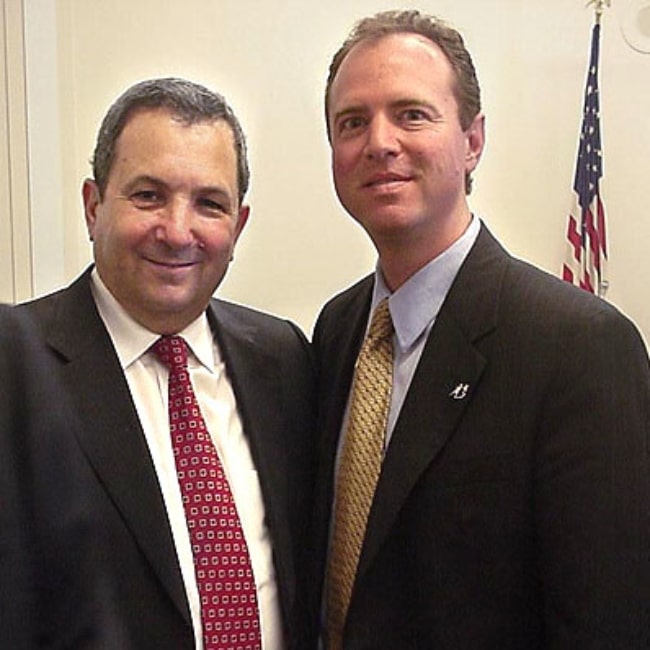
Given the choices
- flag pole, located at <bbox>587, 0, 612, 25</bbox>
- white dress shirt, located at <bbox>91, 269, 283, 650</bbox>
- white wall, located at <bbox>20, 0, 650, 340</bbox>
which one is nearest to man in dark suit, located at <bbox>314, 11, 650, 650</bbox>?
white dress shirt, located at <bbox>91, 269, 283, 650</bbox>

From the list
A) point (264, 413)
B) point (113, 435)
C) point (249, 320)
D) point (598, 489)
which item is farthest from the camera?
point (249, 320)

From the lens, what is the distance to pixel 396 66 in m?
1.44

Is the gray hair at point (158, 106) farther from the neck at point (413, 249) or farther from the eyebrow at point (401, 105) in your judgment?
the neck at point (413, 249)

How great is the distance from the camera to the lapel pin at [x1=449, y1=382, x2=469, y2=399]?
4.38 feet

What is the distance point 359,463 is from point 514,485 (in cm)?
27

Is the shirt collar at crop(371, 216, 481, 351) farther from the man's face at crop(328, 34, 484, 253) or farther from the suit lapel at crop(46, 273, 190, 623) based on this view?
the suit lapel at crop(46, 273, 190, 623)

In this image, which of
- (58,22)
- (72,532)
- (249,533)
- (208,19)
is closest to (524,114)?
(208,19)

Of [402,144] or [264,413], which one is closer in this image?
[402,144]

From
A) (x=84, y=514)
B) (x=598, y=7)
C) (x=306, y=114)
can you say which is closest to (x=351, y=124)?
(x=84, y=514)

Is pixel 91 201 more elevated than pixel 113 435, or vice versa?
pixel 91 201

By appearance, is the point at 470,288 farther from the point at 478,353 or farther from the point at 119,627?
the point at 119,627

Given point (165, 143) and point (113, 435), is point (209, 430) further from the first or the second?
point (165, 143)

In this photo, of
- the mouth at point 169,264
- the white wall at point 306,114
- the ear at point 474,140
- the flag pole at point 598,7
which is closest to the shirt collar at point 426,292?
the ear at point 474,140

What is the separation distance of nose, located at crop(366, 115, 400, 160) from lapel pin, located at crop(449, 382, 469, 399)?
0.37 m
